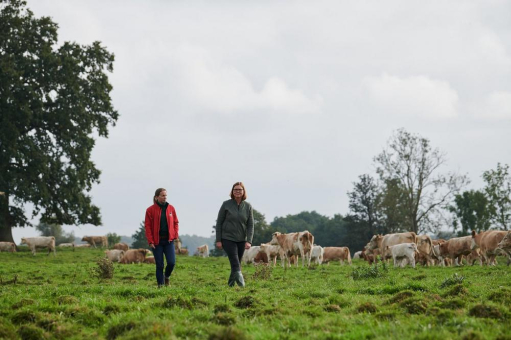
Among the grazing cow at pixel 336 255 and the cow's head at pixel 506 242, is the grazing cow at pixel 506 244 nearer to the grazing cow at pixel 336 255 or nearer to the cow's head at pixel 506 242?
the cow's head at pixel 506 242

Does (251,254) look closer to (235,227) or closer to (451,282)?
(235,227)

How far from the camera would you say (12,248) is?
33344 millimetres

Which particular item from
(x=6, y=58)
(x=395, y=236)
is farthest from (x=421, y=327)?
(x=6, y=58)

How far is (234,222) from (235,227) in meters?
0.12

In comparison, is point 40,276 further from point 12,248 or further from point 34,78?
point 34,78

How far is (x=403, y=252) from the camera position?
23.0 metres

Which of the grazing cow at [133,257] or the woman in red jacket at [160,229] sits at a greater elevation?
the woman in red jacket at [160,229]

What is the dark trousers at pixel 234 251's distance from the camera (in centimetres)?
1166

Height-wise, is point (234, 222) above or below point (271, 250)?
above

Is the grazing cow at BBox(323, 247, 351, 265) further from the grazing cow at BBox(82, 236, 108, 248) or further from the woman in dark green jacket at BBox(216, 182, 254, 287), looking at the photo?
the grazing cow at BBox(82, 236, 108, 248)

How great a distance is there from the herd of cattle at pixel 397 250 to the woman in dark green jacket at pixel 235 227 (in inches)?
488

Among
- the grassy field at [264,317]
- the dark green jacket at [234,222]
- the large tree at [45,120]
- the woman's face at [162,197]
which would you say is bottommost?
the grassy field at [264,317]

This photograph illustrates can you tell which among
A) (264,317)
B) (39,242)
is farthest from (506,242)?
(39,242)

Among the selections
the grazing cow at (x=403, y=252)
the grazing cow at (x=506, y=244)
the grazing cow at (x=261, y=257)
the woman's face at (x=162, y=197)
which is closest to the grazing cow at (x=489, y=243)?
the grazing cow at (x=506, y=244)
